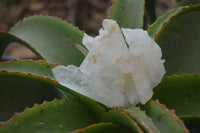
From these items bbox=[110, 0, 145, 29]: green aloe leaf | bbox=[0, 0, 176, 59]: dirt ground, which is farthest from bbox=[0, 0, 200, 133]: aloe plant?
bbox=[0, 0, 176, 59]: dirt ground

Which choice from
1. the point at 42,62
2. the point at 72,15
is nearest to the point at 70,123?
the point at 42,62

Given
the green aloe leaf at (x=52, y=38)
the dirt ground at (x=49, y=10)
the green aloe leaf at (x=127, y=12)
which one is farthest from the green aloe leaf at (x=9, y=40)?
the dirt ground at (x=49, y=10)

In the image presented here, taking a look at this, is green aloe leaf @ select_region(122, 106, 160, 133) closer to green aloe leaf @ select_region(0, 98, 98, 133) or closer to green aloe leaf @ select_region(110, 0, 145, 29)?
green aloe leaf @ select_region(0, 98, 98, 133)

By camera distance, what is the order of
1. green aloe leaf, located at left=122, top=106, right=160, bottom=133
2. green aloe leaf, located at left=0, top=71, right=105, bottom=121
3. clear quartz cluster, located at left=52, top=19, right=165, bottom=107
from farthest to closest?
green aloe leaf, located at left=0, top=71, right=105, bottom=121
clear quartz cluster, located at left=52, top=19, right=165, bottom=107
green aloe leaf, located at left=122, top=106, right=160, bottom=133

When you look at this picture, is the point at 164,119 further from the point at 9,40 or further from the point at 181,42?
the point at 9,40

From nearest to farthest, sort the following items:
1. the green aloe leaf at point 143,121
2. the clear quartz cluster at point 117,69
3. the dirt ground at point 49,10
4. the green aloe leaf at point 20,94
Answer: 1. the green aloe leaf at point 143,121
2. the clear quartz cluster at point 117,69
3. the green aloe leaf at point 20,94
4. the dirt ground at point 49,10

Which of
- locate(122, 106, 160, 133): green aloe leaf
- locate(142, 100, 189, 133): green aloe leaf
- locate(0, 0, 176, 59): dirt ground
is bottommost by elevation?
locate(0, 0, 176, 59): dirt ground

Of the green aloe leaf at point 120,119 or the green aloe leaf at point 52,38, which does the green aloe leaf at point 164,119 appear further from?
the green aloe leaf at point 52,38
